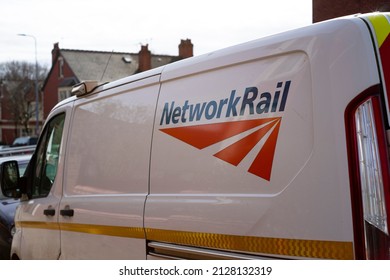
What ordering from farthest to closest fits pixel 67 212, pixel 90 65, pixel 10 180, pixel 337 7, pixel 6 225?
pixel 90 65
pixel 337 7
pixel 6 225
pixel 10 180
pixel 67 212

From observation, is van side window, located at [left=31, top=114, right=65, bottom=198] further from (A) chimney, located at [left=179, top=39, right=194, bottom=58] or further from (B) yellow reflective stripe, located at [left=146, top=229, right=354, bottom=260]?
(A) chimney, located at [left=179, top=39, right=194, bottom=58]

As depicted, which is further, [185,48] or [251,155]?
[185,48]

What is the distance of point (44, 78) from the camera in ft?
197

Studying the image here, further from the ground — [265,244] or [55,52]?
[55,52]

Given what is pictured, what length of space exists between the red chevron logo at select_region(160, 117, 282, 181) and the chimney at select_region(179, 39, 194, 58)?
41025 millimetres

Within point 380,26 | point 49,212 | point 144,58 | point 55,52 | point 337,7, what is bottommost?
point 49,212

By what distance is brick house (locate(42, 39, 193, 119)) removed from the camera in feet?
147

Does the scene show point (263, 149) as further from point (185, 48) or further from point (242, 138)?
point (185, 48)

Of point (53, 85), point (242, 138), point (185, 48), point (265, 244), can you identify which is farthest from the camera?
point (53, 85)

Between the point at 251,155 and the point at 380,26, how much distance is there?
78 cm

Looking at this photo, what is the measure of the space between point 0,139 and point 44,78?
15385mm

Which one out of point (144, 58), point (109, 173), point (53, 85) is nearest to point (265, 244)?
point (109, 173)

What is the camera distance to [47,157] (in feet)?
14.6
